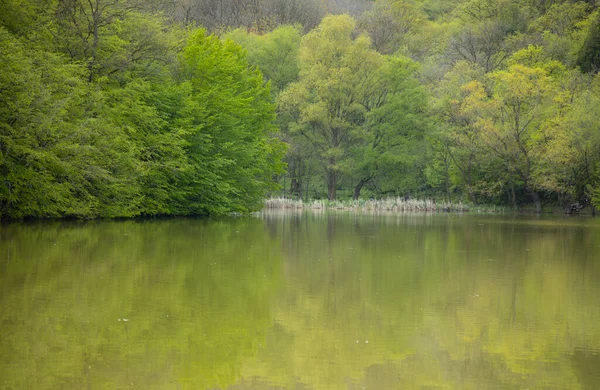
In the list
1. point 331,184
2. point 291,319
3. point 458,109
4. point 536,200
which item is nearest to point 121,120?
point 291,319

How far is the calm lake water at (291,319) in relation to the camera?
5.74 meters

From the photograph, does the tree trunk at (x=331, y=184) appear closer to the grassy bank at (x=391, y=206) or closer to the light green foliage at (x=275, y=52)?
the grassy bank at (x=391, y=206)

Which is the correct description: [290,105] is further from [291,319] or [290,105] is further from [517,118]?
[291,319]

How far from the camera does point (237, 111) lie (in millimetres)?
34812

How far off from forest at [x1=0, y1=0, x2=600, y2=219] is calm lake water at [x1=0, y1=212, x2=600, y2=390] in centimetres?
929

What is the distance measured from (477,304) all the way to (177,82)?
2637 centimetres

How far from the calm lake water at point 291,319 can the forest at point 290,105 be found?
9.29 m

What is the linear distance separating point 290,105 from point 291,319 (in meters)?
46.6

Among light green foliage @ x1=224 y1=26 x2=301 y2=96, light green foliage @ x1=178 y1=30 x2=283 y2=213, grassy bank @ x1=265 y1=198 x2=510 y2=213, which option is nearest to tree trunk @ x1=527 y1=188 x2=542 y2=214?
grassy bank @ x1=265 y1=198 x2=510 y2=213

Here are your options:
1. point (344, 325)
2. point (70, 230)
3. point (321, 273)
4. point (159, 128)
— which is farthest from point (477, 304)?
point (159, 128)

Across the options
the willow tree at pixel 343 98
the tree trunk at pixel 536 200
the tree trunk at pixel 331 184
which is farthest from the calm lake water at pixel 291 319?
the tree trunk at pixel 331 184

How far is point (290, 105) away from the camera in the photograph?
53906 millimetres

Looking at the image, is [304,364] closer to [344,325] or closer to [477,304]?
[344,325]

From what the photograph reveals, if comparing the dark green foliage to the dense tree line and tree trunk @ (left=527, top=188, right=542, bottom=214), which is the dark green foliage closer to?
the dense tree line
